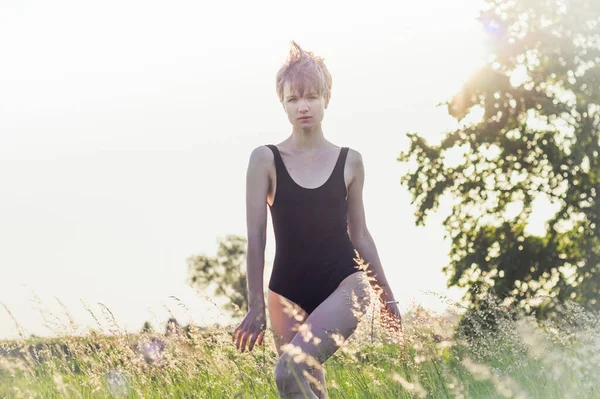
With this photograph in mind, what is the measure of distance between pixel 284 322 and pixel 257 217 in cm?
60

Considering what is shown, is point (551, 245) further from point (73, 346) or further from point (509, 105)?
point (73, 346)

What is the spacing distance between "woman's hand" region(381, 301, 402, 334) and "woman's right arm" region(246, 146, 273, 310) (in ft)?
2.50

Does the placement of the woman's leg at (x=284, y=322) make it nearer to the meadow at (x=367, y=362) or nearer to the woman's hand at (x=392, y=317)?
the meadow at (x=367, y=362)

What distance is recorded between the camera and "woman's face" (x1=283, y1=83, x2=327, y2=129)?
13.2 ft

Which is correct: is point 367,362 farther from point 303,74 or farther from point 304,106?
point 303,74

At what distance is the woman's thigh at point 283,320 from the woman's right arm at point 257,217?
280 mm

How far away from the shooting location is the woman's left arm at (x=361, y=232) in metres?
4.21

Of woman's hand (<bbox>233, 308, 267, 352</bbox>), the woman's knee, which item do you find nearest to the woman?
woman's hand (<bbox>233, 308, 267, 352</bbox>)

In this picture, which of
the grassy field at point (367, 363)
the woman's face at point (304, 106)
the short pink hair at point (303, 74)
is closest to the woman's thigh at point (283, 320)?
the grassy field at point (367, 363)

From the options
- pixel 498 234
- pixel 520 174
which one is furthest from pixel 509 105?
pixel 498 234

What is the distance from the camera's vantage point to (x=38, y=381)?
7086 mm

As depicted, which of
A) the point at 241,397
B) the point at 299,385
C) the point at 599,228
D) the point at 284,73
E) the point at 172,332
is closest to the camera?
the point at 299,385

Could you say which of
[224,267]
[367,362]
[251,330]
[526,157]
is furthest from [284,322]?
[224,267]

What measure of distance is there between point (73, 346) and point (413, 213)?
729cm
